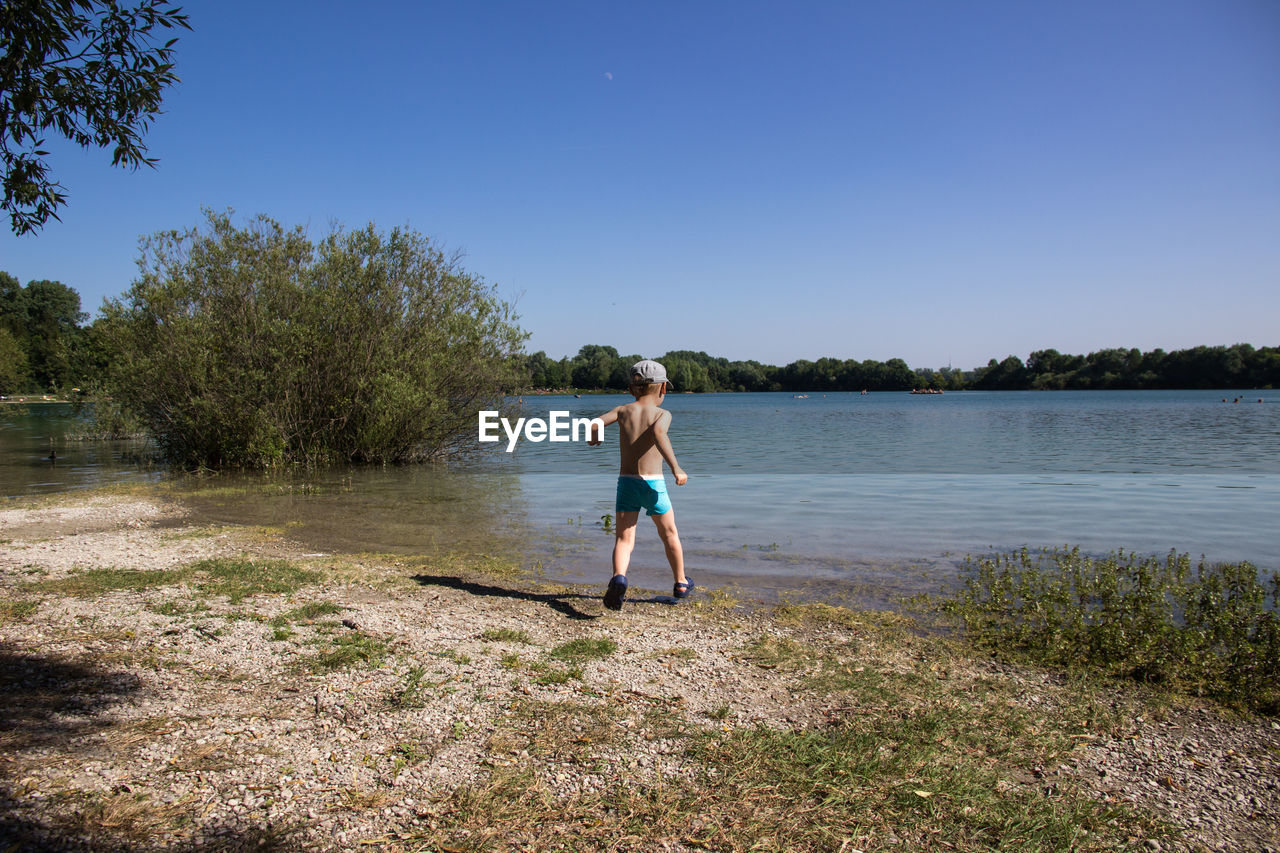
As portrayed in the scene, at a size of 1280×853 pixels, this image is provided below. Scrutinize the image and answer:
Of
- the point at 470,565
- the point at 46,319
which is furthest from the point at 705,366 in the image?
the point at 470,565

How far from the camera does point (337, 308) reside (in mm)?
23969

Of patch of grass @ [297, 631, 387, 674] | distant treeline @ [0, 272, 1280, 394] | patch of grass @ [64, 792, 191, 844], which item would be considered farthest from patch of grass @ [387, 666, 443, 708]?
distant treeline @ [0, 272, 1280, 394]

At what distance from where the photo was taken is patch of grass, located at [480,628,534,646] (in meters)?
6.35

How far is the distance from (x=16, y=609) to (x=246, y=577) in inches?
79.4

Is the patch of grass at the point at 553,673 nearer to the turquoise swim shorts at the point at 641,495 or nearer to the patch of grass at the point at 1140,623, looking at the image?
the turquoise swim shorts at the point at 641,495

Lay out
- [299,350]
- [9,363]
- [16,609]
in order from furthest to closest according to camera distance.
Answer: [9,363], [299,350], [16,609]

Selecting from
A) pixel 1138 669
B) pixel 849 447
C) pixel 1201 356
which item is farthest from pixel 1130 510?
pixel 1201 356

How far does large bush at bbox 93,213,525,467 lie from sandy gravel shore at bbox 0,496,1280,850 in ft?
52.3

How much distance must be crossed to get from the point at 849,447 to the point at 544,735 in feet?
116

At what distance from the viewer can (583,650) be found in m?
6.10

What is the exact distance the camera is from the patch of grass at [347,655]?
5527mm

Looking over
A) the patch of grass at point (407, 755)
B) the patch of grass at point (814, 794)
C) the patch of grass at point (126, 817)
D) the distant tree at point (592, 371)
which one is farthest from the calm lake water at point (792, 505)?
the distant tree at point (592, 371)

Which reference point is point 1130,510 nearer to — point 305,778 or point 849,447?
point 305,778

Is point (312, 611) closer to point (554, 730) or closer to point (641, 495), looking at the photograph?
point (641, 495)
